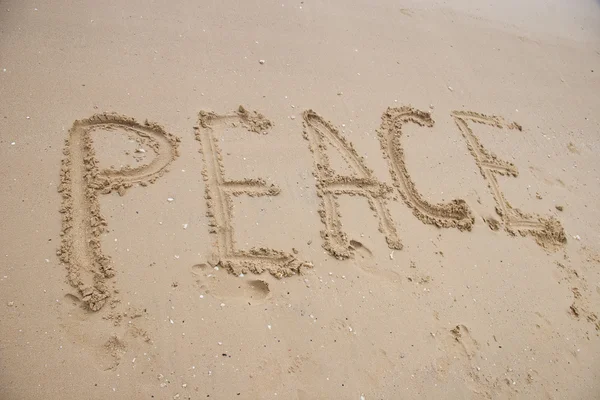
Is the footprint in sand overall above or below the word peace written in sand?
below

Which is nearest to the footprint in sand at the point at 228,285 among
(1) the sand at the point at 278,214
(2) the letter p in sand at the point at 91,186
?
(1) the sand at the point at 278,214

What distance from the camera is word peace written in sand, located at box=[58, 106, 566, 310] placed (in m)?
2.14

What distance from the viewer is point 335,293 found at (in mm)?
2248

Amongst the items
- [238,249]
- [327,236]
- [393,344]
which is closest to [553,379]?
[393,344]

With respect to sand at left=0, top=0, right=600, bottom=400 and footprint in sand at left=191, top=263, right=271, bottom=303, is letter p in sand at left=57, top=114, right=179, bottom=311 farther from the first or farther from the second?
footprint in sand at left=191, top=263, right=271, bottom=303

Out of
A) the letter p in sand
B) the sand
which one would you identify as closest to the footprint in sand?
the sand

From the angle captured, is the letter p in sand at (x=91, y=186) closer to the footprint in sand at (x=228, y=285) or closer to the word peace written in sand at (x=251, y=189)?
the word peace written in sand at (x=251, y=189)

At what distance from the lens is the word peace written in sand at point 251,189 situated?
2.14m

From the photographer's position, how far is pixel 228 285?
7.04 feet

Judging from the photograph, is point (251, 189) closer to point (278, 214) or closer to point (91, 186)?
point (278, 214)

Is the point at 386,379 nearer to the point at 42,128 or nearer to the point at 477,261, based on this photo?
the point at 477,261

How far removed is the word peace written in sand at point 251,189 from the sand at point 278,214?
0.01 meters

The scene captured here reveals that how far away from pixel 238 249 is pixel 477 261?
1431mm

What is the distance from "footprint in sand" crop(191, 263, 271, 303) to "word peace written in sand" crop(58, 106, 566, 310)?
2.2 inches
